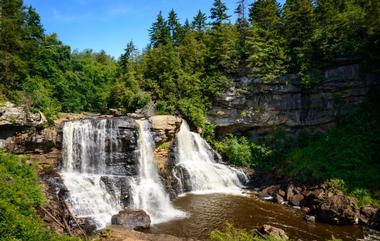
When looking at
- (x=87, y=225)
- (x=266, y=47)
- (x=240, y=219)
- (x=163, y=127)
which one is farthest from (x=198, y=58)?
(x=87, y=225)

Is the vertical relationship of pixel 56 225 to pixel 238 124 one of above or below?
below

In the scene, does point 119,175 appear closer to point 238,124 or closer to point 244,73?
point 238,124

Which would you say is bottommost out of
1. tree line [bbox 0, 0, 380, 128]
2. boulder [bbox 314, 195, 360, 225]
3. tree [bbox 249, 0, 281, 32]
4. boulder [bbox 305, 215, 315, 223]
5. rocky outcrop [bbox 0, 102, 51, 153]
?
boulder [bbox 305, 215, 315, 223]

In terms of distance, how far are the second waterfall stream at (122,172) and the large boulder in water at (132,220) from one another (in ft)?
3.23

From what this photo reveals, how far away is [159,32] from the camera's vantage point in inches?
2108

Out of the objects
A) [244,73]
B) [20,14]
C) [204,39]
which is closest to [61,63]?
[20,14]

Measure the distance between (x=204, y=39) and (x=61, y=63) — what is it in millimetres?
18938

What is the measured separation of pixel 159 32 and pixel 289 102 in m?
26.4

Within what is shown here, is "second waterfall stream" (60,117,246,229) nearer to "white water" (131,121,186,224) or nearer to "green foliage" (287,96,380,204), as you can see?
"white water" (131,121,186,224)

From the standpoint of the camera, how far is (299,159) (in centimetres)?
3100

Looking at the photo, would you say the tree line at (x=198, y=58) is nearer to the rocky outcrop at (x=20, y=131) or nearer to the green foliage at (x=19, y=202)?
the rocky outcrop at (x=20, y=131)

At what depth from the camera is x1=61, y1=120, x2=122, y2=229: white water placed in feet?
70.9

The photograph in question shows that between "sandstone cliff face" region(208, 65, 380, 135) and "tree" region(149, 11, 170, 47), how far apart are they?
16.7m

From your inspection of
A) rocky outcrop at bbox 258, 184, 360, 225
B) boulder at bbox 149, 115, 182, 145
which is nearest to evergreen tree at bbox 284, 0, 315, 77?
rocky outcrop at bbox 258, 184, 360, 225
